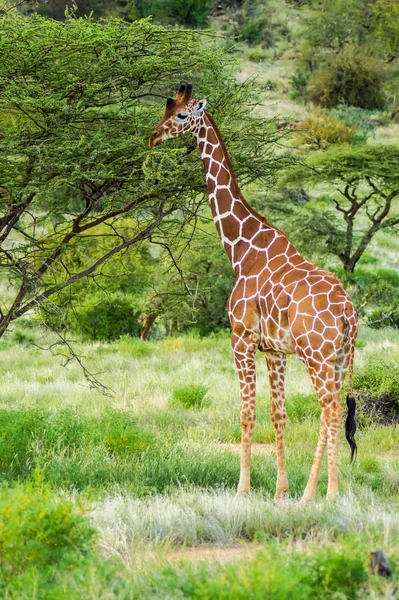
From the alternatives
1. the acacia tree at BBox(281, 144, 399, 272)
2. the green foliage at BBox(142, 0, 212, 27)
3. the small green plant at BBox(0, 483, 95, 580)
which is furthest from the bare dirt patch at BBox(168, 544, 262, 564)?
the green foliage at BBox(142, 0, 212, 27)

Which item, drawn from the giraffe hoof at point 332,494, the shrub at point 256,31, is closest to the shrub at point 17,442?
the giraffe hoof at point 332,494

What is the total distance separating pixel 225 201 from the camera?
7.28 m

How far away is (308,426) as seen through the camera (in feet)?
32.0

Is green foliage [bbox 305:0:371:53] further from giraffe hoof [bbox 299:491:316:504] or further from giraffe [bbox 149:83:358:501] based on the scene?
giraffe hoof [bbox 299:491:316:504]

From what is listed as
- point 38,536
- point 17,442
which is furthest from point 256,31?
point 38,536

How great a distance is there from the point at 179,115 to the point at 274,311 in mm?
1895

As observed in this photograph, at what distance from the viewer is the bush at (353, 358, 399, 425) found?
10336 mm

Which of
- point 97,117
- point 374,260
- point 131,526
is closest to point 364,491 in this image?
point 131,526

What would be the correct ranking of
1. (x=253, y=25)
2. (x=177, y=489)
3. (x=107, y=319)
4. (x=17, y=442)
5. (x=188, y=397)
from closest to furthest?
(x=177, y=489) < (x=17, y=442) < (x=188, y=397) < (x=107, y=319) < (x=253, y=25)

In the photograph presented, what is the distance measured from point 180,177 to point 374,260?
19724 millimetres

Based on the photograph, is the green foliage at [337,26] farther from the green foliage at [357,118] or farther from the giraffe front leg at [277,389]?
the giraffe front leg at [277,389]

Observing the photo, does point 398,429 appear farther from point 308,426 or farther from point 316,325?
point 316,325

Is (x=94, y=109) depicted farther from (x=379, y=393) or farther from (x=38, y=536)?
(x=379, y=393)

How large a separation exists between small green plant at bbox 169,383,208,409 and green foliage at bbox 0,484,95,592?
6.58 m
